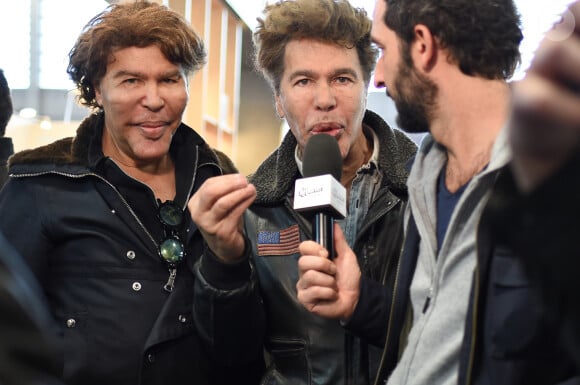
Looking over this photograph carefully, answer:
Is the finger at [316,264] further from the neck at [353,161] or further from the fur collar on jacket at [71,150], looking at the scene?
the fur collar on jacket at [71,150]

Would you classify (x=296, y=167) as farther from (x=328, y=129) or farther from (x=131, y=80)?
(x=131, y=80)

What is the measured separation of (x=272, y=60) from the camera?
2.35 metres

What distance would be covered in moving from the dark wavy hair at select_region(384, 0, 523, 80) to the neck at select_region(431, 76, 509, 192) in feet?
0.12

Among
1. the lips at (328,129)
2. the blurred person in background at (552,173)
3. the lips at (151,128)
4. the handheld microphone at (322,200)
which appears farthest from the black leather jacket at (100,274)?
the blurred person in background at (552,173)

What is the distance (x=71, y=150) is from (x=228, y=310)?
24.6 inches

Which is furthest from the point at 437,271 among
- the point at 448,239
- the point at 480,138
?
the point at 480,138

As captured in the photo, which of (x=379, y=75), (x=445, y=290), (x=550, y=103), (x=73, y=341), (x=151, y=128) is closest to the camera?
(x=550, y=103)

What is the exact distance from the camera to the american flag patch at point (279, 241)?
2107mm

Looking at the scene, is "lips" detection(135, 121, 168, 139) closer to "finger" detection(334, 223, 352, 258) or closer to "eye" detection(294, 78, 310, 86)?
"eye" detection(294, 78, 310, 86)

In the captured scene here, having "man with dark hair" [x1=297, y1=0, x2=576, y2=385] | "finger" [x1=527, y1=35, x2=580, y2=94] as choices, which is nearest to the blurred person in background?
"finger" [x1=527, y1=35, x2=580, y2=94]

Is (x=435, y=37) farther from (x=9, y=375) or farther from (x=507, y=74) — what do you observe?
(x=9, y=375)

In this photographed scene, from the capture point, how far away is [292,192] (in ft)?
7.25

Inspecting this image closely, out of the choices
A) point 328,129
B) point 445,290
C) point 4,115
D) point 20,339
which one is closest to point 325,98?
point 328,129

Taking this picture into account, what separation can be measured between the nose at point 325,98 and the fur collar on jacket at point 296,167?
152 mm
